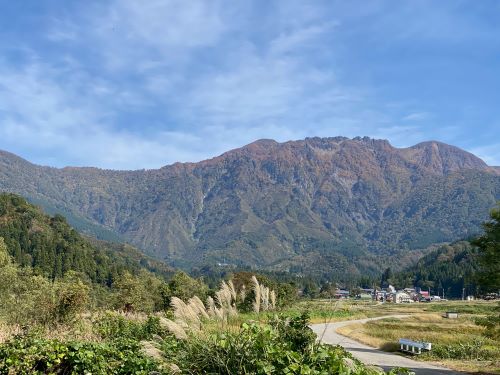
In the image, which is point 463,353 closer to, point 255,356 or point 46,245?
point 255,356

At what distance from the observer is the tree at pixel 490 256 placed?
1512 centimetres

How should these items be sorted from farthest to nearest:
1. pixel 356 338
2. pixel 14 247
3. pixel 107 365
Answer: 1. pixel 14 247
2. pixel 356 338
3. pixel 107 365

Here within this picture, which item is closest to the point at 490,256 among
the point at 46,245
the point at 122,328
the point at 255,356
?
the point at 255,356

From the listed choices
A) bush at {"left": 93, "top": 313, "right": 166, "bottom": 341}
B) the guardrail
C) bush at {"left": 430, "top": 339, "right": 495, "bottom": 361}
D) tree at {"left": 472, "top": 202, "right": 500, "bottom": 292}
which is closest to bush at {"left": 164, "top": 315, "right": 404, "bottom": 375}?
bush at {"left": 93, "top": 313, "right": 166, "bottom": 341}

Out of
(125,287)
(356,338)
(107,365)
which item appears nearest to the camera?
(107,365)

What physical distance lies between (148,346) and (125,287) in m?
39.2

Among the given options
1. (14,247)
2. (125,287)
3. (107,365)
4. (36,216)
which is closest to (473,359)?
(107,365)

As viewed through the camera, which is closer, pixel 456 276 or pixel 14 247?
pixel 14 247

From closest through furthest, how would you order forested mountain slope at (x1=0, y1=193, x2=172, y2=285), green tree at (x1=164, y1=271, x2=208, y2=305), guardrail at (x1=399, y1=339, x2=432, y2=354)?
1. guardrail at (x1=399, y1=339, x2=432, y2=354)
2. green tree at (x1=164, y1=271, x2=208, y2=305)
3. forested mountain slope at (x1=0, y1=193, x2=172, y2=285)

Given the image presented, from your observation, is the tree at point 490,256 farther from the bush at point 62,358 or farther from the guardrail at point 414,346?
the bush at point 62,358

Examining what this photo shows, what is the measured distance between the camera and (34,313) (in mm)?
18562

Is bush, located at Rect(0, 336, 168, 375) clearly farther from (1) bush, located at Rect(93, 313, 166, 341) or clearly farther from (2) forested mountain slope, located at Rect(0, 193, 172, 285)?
(2) forested mountain slope, located at Rect(0, 193, 172, 285)

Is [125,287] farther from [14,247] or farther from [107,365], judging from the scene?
[14,247]

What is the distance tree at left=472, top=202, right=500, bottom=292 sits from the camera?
15.1 m
